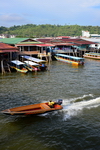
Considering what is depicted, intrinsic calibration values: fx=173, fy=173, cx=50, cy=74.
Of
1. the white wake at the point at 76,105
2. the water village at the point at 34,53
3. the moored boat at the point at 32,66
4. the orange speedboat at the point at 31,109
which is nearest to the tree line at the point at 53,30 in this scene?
the water village at the point at 34,53

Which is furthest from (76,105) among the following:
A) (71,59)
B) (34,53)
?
(34,53)

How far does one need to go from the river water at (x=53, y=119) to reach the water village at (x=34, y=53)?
289 inches

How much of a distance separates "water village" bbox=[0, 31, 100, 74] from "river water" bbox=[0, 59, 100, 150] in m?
7.35

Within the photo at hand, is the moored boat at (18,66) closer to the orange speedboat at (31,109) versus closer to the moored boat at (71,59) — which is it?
the moored boat at (71,59)

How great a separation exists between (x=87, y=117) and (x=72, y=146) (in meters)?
3.98

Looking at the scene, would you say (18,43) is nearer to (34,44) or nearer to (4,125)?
(34,44)

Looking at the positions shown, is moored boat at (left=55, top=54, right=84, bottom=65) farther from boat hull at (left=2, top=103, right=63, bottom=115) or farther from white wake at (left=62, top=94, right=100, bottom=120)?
boat hull at (left=2, top=103, right=63, bottom=115)

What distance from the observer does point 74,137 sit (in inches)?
466

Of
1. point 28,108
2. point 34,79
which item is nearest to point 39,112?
point 28,108

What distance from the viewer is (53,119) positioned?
14.1m

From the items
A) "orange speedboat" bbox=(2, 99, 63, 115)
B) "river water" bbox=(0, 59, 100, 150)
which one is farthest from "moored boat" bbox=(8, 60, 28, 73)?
"orange speedboat" bbox=(2, 99, 63, 115)

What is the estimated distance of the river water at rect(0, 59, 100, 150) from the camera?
11.3 m

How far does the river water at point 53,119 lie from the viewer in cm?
1127

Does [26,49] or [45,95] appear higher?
[26,49]
